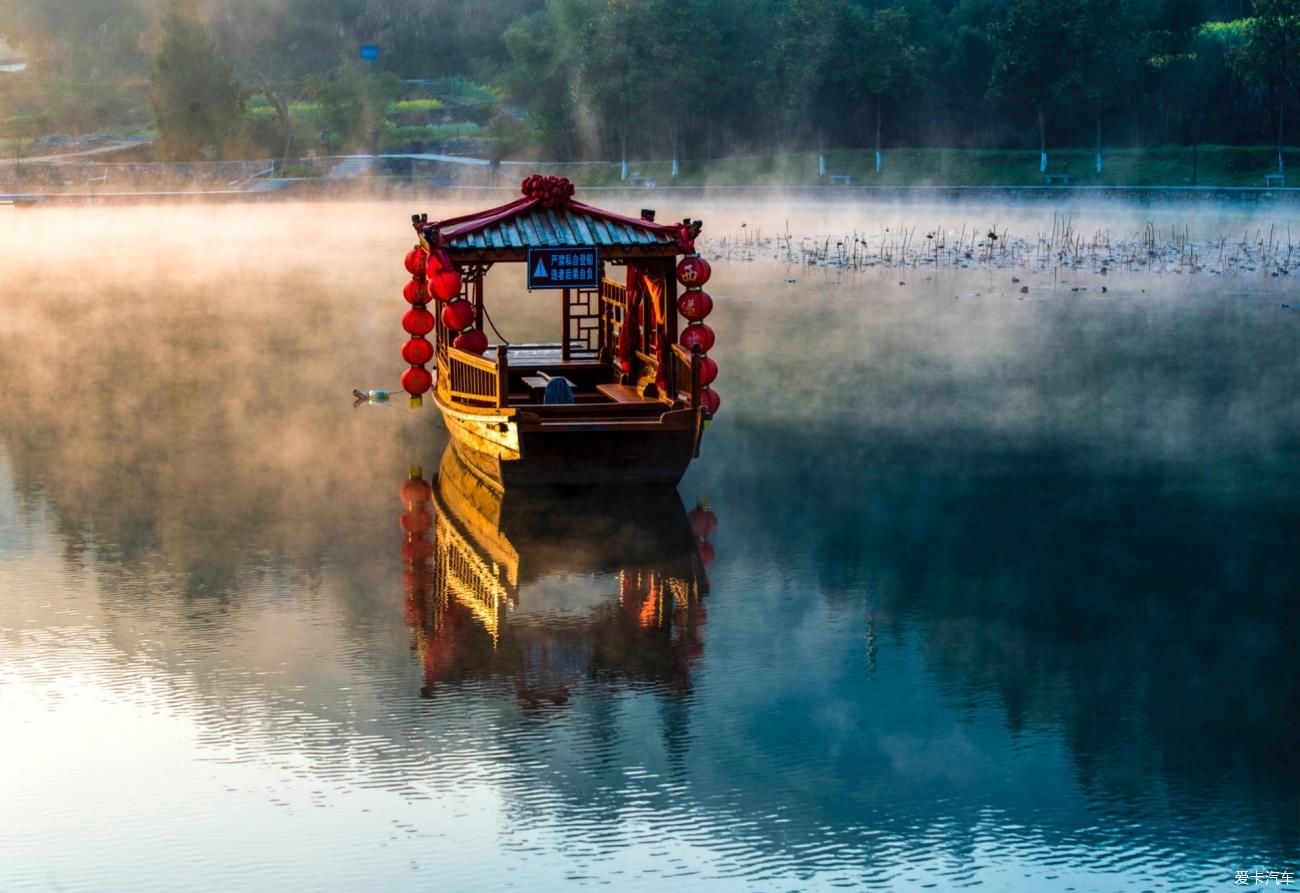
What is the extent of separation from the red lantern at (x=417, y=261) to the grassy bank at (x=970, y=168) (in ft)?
170

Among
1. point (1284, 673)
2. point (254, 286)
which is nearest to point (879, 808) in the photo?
point (1284, 673)

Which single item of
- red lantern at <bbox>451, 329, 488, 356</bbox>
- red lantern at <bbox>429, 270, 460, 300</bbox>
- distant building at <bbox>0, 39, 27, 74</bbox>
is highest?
distant building at <bbox>0, 39, 27, 74</bbox>

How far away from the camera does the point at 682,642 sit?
17656mm

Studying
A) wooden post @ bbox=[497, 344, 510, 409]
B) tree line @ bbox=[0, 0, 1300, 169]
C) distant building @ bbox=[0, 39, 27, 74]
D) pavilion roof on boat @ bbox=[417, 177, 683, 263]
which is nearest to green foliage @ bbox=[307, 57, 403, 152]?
tree line @ bbox=[0, 0, 1300, 169]

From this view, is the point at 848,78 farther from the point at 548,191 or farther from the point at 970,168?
the point at 548,191

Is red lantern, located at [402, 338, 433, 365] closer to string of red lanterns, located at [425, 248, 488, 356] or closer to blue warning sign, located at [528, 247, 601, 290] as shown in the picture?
string of red lanterns, located at [425, 248, 488, 356]

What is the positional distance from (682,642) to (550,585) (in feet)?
8.02

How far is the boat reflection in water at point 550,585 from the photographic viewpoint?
55.4 feet

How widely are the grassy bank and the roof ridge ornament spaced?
175ft

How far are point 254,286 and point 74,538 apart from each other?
98.6ft

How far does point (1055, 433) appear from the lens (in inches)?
1115

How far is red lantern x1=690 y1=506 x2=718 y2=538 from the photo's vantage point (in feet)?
71.8

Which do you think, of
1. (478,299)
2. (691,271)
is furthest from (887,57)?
(691,271)

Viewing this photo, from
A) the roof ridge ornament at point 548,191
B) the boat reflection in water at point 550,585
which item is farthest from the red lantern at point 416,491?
the roof ridge ornament at point 548,191
